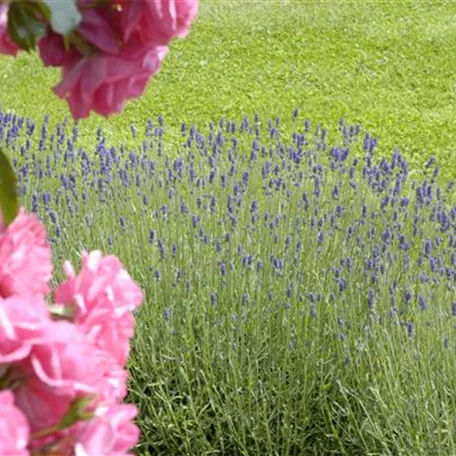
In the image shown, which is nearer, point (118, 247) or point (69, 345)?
point (69, 345)

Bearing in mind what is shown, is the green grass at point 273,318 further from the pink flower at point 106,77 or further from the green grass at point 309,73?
the green grass at point 309,73

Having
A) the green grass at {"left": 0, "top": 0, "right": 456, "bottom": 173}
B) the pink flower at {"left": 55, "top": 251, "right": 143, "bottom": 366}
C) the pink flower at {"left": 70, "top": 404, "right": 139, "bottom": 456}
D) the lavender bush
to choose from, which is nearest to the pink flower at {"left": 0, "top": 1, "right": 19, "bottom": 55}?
the pink flower at {"left": 55, "top": 251, "right": 143, "bottom": 366}

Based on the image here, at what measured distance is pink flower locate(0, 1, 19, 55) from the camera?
111 centimetres

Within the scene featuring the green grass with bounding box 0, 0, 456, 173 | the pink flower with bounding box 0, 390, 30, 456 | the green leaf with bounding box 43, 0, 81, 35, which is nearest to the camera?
the pink flower with bounding box 0, 390, 30, 456

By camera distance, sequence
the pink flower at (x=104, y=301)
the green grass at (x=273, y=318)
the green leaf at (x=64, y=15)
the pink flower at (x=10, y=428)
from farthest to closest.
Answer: the green grass at (x=273, y=318) < the pink flower at (x=104, y=301) < the green leaf at (x=64, y=15) < the pink flower at (x=10, y=428)

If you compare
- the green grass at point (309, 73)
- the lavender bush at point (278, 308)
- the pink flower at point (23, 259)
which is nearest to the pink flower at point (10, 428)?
the pink flower at point (23, 259)

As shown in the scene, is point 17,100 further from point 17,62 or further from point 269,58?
point 269,58

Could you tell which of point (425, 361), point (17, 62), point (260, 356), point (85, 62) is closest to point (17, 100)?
point (17, 62)

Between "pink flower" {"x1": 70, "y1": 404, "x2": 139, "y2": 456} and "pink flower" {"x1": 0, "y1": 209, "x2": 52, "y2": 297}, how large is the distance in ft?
0.53

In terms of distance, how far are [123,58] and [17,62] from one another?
28.0 feet

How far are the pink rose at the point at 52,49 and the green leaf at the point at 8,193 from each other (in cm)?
12

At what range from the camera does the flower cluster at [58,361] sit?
0.95 metres

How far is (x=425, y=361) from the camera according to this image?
3209 mm

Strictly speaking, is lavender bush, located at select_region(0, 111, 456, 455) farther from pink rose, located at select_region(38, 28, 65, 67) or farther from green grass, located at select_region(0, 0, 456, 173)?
green grass, located at select_region(0, 0, 456, 173)
